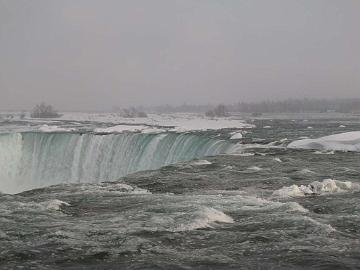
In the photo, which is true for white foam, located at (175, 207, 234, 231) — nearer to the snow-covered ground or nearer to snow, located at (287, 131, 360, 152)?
snow, located at (287, 131, 360, 152)

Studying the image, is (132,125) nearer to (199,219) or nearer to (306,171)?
(306,171)

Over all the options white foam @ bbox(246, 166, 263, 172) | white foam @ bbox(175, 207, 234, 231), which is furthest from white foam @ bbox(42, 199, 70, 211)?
white foam @ bbox(246, 166, 263, 172)

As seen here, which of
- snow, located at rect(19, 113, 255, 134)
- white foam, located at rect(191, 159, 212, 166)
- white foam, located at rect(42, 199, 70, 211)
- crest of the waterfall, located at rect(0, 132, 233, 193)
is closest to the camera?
white foam, located at rect(42, 199, 70, 211)

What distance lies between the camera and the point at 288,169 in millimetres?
17406

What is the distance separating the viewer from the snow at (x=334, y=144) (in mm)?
25620

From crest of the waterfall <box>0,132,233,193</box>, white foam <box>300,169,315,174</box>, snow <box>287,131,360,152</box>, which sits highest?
snow <box>287,131,360,152</box>

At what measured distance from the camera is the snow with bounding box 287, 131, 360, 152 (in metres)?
25.6

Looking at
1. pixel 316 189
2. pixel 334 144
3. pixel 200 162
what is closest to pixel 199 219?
pixel 316 189

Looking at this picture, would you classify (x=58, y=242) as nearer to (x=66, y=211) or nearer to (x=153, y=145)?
(x=66, y=211)

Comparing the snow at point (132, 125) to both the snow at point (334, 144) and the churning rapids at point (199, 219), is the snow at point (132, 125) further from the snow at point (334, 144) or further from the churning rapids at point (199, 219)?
the churning rapids at point (199, 219)

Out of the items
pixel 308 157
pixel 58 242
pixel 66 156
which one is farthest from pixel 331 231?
pixel 66 156

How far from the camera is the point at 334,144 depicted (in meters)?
26.1

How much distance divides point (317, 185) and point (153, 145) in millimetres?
16580

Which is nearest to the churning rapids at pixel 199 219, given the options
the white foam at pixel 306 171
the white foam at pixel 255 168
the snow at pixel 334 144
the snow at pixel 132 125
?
the white foam at pixel 306 171
